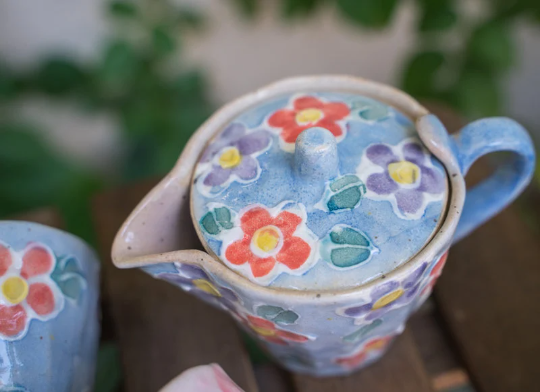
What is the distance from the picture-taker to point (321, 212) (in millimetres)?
464

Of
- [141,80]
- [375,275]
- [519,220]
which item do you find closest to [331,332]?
[375,275]

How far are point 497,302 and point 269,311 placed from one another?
0.34 metres

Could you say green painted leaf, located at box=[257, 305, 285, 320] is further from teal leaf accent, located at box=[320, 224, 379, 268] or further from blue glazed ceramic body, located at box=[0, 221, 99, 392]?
blue glazed ceramic body, located at box=[0, 221, 99, 392]

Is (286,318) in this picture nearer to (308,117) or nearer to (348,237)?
(348,237)

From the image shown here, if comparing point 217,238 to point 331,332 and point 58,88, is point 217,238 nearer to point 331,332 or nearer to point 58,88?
point 331,332

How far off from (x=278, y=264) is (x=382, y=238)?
0.29ft

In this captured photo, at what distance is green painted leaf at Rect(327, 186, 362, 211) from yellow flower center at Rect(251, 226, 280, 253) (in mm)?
53

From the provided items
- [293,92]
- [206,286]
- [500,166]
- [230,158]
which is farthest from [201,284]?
[500,166]

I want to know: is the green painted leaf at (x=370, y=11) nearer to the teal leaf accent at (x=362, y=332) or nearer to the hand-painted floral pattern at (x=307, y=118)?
the hand-painted floral pattern at (x=307, y=118)

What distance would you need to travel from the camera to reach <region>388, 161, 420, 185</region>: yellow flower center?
0.48 meters

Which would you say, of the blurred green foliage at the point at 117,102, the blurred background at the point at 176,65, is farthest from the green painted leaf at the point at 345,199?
the blurred green foliage at the point at 117,102

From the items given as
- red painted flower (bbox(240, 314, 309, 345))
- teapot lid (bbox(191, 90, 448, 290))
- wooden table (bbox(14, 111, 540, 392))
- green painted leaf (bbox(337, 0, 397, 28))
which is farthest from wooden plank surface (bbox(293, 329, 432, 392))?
green painted leaf (bbox(337, 0, 397, 28))

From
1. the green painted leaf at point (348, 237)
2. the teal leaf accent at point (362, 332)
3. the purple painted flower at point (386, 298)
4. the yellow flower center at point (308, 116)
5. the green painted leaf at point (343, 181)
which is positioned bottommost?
the teal leaf accent at point (362, 332)

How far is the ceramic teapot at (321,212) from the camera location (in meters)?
0.44
